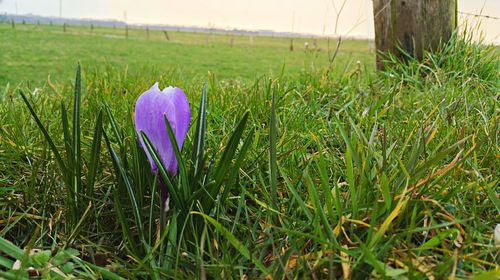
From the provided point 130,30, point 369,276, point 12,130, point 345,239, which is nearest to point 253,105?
point 12,130

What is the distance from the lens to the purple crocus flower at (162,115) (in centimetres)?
→ 98

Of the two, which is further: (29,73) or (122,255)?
(29,73)

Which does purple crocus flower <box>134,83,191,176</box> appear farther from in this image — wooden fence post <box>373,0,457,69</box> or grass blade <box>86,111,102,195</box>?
wooden fence post <box>373,0,457,69</box>

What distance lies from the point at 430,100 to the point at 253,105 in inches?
33.2

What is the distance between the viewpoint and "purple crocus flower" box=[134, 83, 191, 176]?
983 millimetres

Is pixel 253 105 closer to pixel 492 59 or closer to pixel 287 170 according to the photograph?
pixel 287 170

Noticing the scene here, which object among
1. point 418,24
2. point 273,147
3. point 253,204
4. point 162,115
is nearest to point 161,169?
point 162,115

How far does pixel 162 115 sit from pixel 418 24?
292 cm

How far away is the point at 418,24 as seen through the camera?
3479mm

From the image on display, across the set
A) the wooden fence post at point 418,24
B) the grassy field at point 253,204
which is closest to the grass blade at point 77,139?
the grassy field at point 253,204

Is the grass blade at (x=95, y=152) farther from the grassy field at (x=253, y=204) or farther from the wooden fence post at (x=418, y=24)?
the wooden fence post at (x=418, y=24)

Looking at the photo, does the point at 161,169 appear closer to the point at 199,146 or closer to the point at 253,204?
the point at 199,146

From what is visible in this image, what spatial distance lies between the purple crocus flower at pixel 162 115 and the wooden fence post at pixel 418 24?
2725 millimetres

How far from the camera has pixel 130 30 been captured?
58156mm
